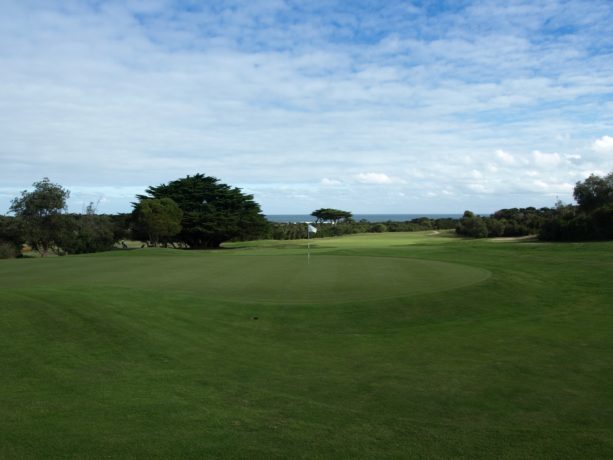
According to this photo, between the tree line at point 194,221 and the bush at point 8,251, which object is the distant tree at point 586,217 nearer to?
the tree line at point 194,221

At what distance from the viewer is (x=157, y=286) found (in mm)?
13977

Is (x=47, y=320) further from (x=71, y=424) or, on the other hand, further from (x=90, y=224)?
(x=90, y=224)

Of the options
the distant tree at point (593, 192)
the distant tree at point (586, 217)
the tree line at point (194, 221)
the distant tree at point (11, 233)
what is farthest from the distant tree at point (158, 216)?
the distant tree at point (593, 192)

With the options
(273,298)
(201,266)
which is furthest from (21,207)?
(273,298)

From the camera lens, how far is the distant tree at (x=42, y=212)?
36344mm

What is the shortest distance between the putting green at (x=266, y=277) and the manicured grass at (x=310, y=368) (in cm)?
15

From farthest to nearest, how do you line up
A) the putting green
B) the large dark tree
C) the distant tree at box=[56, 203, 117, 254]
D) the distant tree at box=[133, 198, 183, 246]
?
the large dark tree < the distant tree at box=[133, 198, 183, 246] < the distant tree at box=[56, 203, 117, 254] < the putting green

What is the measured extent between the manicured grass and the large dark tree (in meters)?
31.0

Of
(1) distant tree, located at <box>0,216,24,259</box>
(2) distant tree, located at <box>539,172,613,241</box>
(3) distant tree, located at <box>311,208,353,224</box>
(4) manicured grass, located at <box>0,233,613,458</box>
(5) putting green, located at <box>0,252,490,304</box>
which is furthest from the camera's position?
(3) distant tree, located at <box>311,208,353,224</box>

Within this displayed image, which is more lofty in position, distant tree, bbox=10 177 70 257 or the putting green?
distant tree, bbox=10 177 70 257

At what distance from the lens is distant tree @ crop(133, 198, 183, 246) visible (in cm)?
4084

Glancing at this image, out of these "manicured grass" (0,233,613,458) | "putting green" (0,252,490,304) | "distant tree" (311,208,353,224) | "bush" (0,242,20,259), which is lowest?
"manicured grass" (0,233,613,458)

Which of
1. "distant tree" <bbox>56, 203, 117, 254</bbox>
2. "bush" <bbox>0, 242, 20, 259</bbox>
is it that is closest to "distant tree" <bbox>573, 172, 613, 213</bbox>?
"distant tree" <bbox>56, 203, 117, 254</bbox>

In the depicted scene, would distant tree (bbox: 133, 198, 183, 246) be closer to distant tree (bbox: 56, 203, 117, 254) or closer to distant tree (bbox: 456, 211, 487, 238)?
distant tree (bbox: 56, 203, 117, 254)
